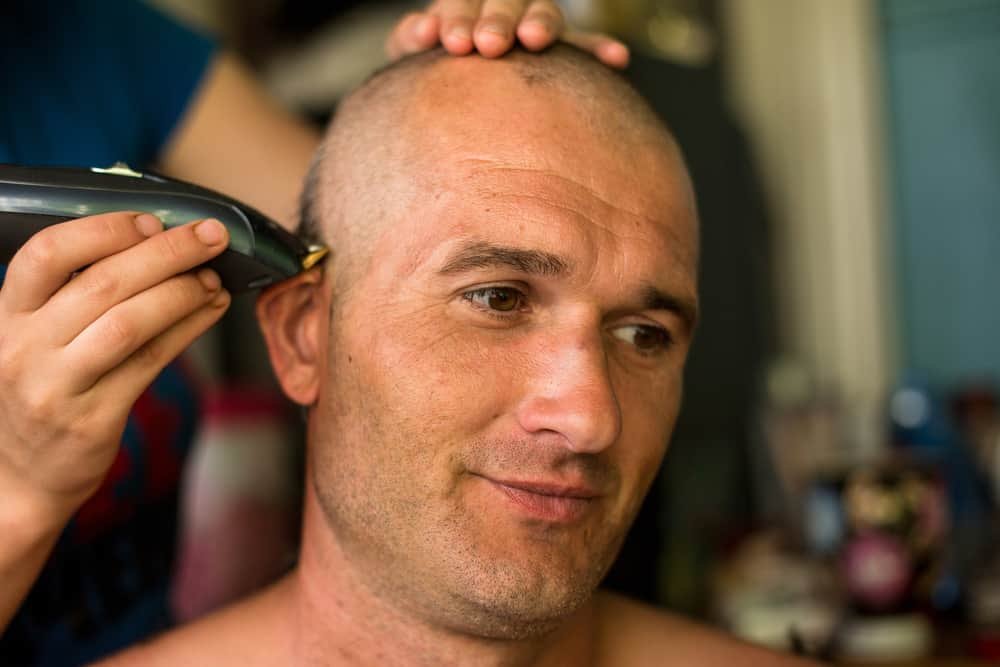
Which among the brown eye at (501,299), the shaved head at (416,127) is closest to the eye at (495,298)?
the brown eye at (501,299)

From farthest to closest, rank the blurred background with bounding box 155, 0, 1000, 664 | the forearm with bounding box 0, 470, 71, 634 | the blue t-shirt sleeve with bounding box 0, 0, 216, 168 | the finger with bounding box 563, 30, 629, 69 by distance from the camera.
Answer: the blurred background with bounding box 155, 0, 1000, 664
the blue t-shirt sleeve with bounding box 0, 0, 216, 168
the finger with bounding box 563, 30, 629, 69
the forearm with bounding box 0, 470, 71, 634

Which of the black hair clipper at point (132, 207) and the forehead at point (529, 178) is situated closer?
the black hair clipper at point (132, 207)

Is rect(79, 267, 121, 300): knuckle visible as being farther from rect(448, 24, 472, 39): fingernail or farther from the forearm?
rect(448, 24, 472, 39): fingernail

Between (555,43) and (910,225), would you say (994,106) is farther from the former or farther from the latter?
(555,43)

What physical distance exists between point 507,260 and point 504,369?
0.11m

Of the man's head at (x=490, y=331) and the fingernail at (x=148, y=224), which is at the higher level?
the fingernail at (x=148, y=224)

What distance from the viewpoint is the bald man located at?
3.59 ft

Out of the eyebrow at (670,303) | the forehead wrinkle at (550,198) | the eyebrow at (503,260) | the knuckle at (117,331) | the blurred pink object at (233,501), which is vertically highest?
the forehead wrinkle at (550,198)

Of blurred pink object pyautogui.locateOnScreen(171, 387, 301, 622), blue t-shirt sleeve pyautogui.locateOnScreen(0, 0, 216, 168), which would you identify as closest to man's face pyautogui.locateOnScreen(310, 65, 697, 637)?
blue t-shirt sleeve pyautogui.locateOnScreen(0, 0, 216, 168)

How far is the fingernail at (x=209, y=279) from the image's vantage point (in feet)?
3.52

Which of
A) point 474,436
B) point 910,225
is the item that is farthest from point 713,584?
point 910,225

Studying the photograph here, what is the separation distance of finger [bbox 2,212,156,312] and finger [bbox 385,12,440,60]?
506 mm

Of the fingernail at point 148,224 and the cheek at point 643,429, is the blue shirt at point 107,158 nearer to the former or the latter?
the fingernail at point 148,224

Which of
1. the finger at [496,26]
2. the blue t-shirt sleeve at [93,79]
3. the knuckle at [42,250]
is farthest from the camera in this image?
the blue t-shirt sleeve at [93,79]
